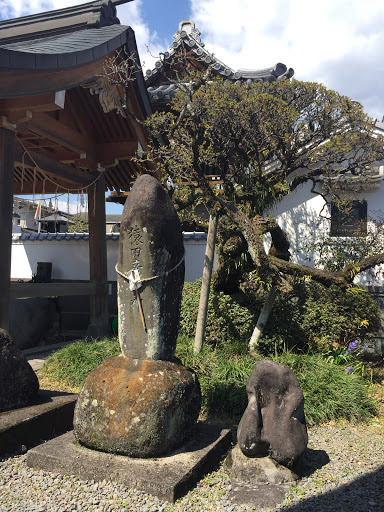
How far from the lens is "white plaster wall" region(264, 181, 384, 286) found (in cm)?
1029

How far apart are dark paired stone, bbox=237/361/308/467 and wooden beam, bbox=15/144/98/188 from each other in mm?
5347

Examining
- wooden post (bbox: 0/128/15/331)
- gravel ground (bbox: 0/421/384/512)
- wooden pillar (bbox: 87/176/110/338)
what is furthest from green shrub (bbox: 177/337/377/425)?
wooden pillar (bbox: 87/176/110/338)

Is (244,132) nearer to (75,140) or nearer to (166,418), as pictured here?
(75,140)

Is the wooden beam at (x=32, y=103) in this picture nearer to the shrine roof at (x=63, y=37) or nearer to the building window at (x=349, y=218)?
the shrine roof at (x=63, y=37)

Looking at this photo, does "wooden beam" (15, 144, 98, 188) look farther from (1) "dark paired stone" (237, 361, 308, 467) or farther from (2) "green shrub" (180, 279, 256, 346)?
(1) "dark paired stone" (237, 361, 308, 467)

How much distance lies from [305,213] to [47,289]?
6711 millimetres

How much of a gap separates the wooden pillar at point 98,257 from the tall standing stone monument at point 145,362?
5.30 m

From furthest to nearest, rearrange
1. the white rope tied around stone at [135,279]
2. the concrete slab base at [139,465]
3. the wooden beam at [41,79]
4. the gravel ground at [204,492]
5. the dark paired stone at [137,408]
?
the wooden beam at [41,79]
the white rope tied around stone at [135,279]
the dark paired stone at [137,408]
the concrete slab base at [139,465]
the gravel ground at [204,492]

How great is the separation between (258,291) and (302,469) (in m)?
3.93

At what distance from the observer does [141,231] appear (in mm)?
3885

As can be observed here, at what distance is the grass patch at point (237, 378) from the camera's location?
5.13 meters

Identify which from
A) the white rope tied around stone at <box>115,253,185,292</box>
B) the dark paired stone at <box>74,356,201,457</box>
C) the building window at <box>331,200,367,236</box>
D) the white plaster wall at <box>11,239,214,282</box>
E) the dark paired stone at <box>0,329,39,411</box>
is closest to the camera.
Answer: the dark paired stone at <box>74,356,201,457</box>

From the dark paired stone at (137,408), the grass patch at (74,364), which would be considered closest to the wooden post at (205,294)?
the grass patch at (74,364)

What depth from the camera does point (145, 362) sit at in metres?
3.79
